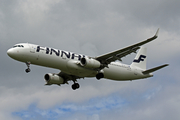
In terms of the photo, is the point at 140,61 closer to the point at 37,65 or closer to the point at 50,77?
the point at 50,77

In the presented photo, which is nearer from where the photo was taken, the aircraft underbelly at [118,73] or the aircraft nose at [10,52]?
the aircraft nose at [10,52]

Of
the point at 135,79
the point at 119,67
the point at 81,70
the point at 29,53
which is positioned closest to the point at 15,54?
the point at 29,53

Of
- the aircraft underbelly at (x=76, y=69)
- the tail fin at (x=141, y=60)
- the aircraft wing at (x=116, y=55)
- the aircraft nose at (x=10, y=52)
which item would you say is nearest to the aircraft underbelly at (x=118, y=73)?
the aircraft wing at (x=116, y=55)

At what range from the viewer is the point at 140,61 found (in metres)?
56.6

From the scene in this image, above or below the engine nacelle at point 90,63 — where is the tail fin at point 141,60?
above

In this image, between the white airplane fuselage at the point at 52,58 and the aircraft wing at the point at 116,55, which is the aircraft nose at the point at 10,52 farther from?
the aircraft wing at the point at 116,55

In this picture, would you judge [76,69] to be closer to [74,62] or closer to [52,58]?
[74,62]

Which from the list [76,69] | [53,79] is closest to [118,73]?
[76,69]

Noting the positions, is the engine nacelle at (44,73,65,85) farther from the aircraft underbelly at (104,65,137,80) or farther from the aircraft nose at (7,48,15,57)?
the aircraft nose at (7,48,15,57)

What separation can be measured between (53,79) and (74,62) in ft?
26.7

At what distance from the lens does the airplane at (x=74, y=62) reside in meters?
41.9

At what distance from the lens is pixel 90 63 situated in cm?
4372

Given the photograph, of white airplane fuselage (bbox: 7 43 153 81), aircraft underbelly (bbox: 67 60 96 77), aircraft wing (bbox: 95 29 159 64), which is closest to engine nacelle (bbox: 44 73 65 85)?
white airplane fuselage (bbox: 7 43 153 81)

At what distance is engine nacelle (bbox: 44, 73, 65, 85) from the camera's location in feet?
166
